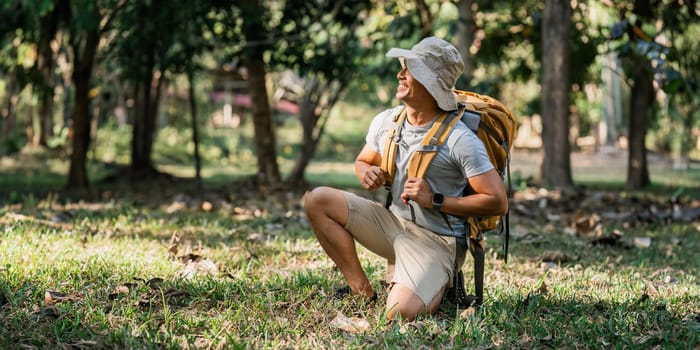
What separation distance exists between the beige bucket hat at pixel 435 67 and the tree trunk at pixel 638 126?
365 inches

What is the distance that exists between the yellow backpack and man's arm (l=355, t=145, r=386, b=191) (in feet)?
0.31

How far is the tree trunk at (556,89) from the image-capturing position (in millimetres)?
10977

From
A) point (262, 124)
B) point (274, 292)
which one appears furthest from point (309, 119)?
point (274, 292)

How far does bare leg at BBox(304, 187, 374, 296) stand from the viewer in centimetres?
443

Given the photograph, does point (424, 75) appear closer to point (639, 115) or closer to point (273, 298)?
point (273, 298)

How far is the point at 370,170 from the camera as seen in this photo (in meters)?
4.30

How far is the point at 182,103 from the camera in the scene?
34.6 meters

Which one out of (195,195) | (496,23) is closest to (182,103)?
(496,23)

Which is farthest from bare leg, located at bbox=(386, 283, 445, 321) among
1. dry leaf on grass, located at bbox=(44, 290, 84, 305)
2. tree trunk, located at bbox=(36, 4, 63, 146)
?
tree trunk, located at bbox=(36, 4, 63, 146)

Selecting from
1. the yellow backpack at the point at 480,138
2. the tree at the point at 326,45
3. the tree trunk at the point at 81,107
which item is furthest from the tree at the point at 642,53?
the tree trunk at the point at 81,107

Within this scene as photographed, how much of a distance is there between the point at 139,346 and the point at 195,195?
745 centimetres

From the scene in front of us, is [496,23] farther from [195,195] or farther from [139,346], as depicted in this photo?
[139,346]

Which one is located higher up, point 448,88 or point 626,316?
point 448,88

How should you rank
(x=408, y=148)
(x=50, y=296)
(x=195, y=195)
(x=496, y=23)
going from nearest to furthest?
(x=50, y=296), (x=408, y=148), (x=195, y=195), (x=496, y=23)
